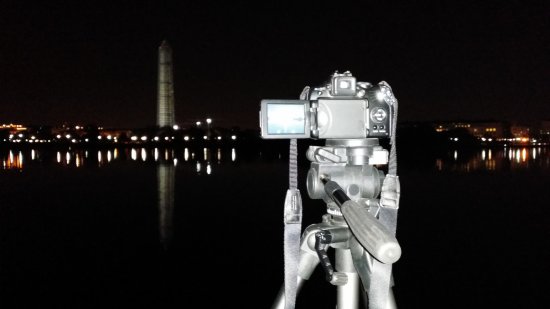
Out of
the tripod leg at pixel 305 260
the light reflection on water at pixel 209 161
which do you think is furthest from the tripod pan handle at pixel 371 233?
the light reflection on water at pixel 209 161

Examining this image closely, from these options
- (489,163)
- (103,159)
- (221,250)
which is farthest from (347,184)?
(103,159)

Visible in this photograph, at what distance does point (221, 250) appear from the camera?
784 cm

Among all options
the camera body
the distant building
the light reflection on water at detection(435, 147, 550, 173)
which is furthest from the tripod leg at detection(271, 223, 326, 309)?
the distant building

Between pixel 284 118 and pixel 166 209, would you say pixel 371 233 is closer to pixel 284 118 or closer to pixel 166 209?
pixel 284 118

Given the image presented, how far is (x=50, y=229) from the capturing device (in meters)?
9.91

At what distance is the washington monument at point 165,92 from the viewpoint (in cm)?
10719

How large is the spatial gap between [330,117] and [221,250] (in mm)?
6524

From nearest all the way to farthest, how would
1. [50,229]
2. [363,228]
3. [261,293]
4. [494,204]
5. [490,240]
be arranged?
[363,228] → [261,293] → [490,240] → [50,229] → [494,204]

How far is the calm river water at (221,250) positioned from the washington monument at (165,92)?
9402cm

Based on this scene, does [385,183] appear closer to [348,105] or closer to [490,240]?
[348,105]

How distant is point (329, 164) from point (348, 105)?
249 mm

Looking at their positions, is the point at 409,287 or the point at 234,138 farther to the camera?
the point at 234,138

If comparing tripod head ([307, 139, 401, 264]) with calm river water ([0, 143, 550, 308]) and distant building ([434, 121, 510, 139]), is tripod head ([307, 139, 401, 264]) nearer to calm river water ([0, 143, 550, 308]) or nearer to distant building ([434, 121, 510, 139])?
calm river water ([0, 143, 550, 308])

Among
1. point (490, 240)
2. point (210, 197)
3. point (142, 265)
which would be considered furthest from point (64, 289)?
point (210, 197)
